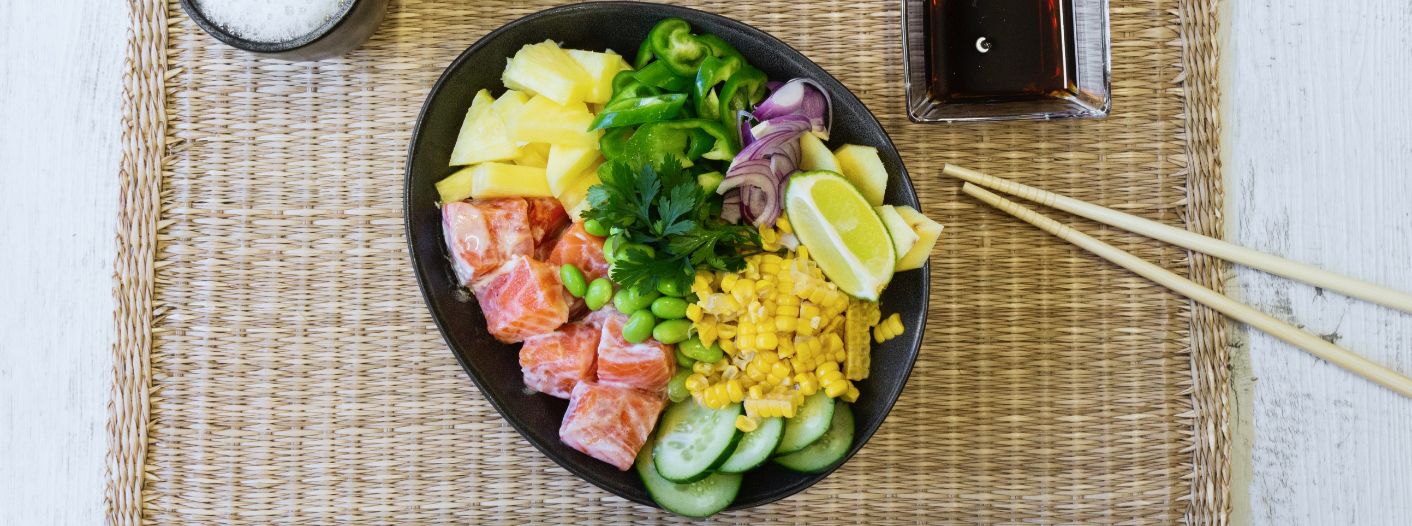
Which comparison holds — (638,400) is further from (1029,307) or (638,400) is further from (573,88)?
(1029,307)

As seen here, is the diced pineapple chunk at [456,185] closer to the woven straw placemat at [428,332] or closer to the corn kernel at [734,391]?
the woven straw placemat at [428,332]

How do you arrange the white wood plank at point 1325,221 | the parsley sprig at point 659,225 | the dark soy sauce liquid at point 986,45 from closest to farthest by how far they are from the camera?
the parsley sprig at point 659,225
the dark soy sauce liquid at point 986,45
the white wood plank at point 1325,221

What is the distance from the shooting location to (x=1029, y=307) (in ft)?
8.18

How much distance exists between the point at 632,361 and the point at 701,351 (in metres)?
0.17

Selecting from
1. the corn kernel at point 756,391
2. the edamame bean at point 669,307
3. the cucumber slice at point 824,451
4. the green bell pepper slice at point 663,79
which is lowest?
the cucumber slice at point 824,451

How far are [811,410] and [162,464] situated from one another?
1870 millimetres

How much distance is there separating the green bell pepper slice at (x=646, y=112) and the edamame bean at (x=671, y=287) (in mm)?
397

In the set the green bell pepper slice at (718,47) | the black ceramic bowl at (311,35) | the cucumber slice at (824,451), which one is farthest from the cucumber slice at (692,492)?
the black ceramic bowl at (311,35)

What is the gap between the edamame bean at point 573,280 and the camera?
2.18 meters

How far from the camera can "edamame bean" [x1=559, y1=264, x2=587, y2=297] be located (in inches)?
85.9

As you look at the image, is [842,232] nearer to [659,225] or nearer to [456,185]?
[659,225]

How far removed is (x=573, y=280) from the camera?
2.18m

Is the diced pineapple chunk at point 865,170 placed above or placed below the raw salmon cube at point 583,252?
above

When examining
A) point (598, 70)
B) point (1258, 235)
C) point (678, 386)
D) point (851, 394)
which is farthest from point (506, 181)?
point (1258, 235)
